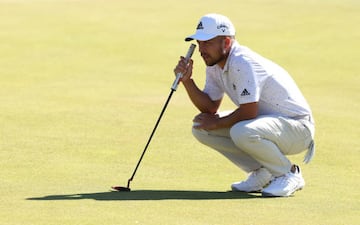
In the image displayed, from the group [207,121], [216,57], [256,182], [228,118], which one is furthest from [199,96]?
[256,182]

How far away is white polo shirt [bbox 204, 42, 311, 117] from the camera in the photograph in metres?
6.93

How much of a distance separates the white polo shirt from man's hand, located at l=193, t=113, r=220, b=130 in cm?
19

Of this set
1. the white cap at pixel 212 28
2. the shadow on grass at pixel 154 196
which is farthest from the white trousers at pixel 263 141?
the white cap at pixel 212 28

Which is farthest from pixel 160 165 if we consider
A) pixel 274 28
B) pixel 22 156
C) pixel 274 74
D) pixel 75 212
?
pixel 274 28

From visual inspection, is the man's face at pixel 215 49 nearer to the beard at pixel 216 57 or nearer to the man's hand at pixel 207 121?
the beard at pixel 216 57

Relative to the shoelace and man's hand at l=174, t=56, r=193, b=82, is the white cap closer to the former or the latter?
man's hand at l=174, t=56, r=193, b=82

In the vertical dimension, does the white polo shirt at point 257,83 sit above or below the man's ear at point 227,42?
below

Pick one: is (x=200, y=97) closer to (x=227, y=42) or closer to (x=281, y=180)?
(x=227, y=42)

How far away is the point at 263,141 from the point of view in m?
7.04

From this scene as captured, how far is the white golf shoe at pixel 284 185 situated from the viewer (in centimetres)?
707

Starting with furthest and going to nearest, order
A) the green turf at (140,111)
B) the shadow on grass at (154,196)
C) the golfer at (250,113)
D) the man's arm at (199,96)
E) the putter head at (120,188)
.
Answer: the man's arm at (199,96) → the putter head at (120,188) → the golfer at (250,113) → the shadow on grass at (154,196) → the green turf at (140,111)

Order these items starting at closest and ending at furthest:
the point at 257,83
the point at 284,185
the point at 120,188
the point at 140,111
A: the point at 257,83 < the point at 284,185 < the point at 120,188 < the point at 140,111

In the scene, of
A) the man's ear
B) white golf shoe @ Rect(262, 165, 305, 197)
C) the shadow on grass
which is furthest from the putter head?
the man's ear

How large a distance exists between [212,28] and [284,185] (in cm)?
111
